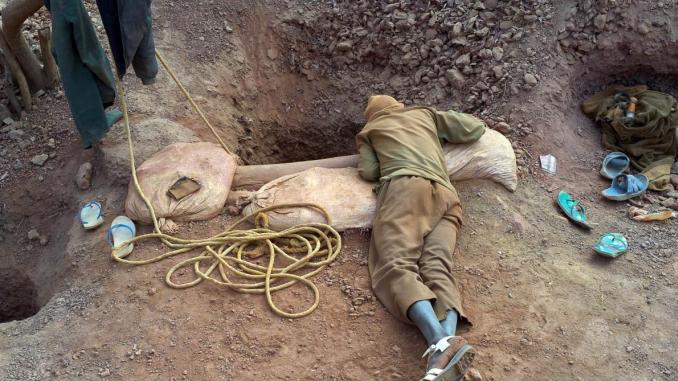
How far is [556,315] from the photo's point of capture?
2990 mm

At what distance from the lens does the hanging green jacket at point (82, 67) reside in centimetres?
320

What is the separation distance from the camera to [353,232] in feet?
11.4

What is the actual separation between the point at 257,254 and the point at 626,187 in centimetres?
248

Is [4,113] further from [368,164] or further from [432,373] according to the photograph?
[432,373]

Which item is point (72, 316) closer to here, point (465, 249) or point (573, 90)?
point (465, 249)

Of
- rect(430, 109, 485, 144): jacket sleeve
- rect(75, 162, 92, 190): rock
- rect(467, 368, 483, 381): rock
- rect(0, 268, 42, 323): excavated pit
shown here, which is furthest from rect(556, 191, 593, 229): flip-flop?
rect(0, 268, 42, 323): excavated pit

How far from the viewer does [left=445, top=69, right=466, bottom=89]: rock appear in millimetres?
4531

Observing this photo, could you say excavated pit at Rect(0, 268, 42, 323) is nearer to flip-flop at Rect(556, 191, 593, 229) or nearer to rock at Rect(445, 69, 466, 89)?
rock at Rect(445, 69, 466, 89)

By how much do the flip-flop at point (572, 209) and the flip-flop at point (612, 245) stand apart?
16cm

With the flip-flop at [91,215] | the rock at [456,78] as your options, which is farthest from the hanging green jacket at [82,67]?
the rock at [456,78]

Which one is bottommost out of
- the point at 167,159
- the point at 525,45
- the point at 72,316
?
the point at 72,316

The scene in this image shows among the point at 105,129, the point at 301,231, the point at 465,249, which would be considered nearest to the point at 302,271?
the point at 301,231

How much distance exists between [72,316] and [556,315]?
248 centimetres

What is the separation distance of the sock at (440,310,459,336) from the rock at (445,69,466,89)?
220 centimetres
